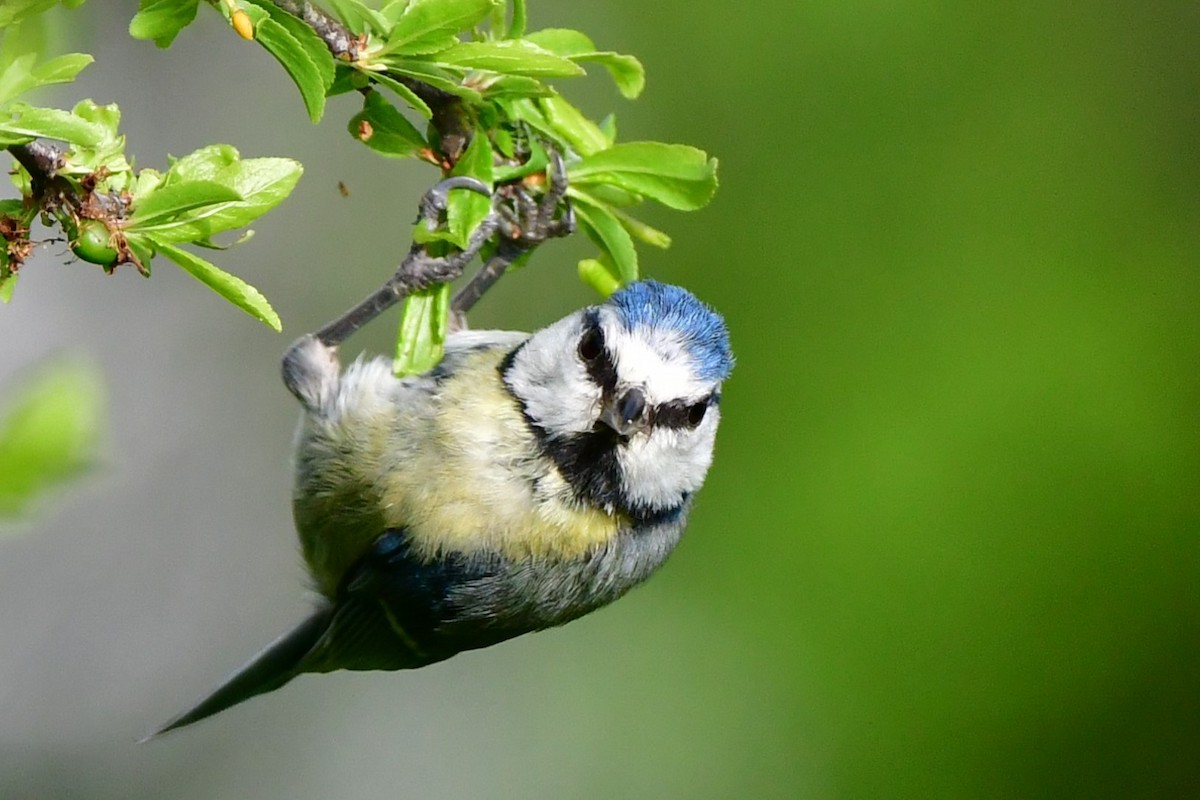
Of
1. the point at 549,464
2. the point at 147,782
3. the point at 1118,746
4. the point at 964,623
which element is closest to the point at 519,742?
the point at 147,782

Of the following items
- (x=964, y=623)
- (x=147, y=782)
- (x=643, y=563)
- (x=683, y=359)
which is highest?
(x=683, y=359)

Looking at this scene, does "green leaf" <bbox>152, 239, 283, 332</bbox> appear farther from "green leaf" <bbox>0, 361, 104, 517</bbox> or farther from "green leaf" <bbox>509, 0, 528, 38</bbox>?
"green leaf" <bbox>509, 0, 528, 38</bbox>

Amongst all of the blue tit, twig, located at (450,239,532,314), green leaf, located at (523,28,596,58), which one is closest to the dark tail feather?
the blue tit

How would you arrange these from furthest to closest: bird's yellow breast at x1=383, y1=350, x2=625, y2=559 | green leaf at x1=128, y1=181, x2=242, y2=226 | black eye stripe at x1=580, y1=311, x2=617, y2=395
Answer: bird's yellow breast at x1=383, y1=350, x2=625, y2=559
black eye stripe at x1=580, y1=311, x2=617, y2=395
green leaf at x1=128, y1=181, x2=242, y2=226

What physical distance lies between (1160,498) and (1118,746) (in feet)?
1.79

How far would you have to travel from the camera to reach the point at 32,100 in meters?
0.64

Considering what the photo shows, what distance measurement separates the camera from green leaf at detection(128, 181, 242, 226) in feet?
2.13

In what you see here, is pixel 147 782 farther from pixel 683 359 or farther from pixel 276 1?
pixel 276 1

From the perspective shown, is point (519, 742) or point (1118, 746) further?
point (519, 742)

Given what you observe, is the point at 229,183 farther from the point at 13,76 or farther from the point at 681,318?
the point at 681,318

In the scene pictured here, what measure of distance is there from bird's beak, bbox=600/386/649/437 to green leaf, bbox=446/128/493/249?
34cm

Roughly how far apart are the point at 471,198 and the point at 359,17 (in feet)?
0.64

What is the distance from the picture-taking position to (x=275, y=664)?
5.10 feet

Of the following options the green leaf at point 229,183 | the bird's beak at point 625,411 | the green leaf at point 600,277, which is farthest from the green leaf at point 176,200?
the bird's beak at point 625,411
